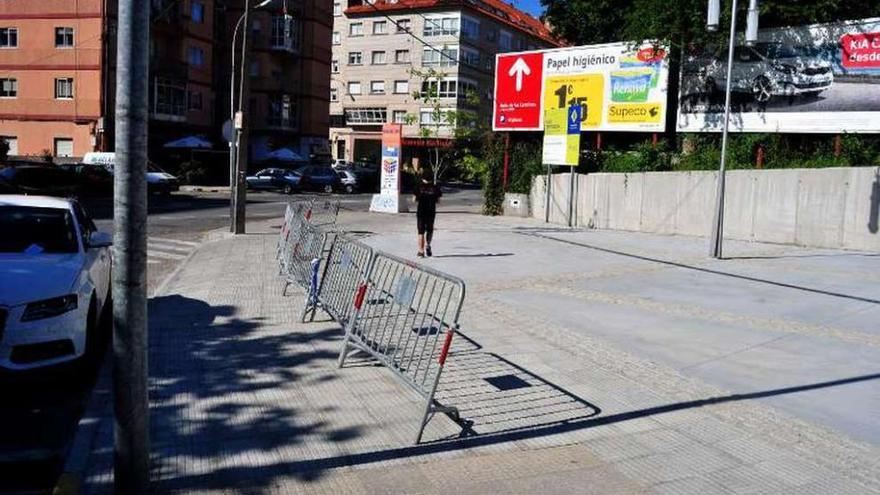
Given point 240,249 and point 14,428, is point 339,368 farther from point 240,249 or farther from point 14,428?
point 240,249

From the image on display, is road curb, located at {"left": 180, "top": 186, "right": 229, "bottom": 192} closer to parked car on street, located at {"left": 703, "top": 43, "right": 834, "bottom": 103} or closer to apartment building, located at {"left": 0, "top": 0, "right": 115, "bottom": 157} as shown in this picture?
apartment building, located at {"left": 0, "top": 0, "right": 115, "bottom": 157}

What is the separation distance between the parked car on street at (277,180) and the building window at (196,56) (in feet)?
53.4

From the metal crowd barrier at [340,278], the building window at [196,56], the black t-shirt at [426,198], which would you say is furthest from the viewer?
the building window at [196,56]

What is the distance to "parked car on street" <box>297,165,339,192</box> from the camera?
4138 centimetres

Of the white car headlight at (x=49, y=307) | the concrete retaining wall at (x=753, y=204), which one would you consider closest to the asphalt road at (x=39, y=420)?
the white car headlight at (x=49, y=307)

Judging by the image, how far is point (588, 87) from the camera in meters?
24.9

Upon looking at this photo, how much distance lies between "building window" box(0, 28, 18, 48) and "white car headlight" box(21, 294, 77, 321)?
49.1 m

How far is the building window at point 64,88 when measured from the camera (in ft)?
155

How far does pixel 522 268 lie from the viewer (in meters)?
13.3

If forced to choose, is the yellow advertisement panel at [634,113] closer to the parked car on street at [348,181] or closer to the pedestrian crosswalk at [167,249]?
the pedestrian crosswalk at [167,249]

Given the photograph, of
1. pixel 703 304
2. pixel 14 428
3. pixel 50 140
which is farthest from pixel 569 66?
pixel 50 140

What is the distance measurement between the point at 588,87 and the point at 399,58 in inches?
1965

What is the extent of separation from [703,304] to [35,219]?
311 inches

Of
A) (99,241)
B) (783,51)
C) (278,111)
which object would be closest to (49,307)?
(99,241)
